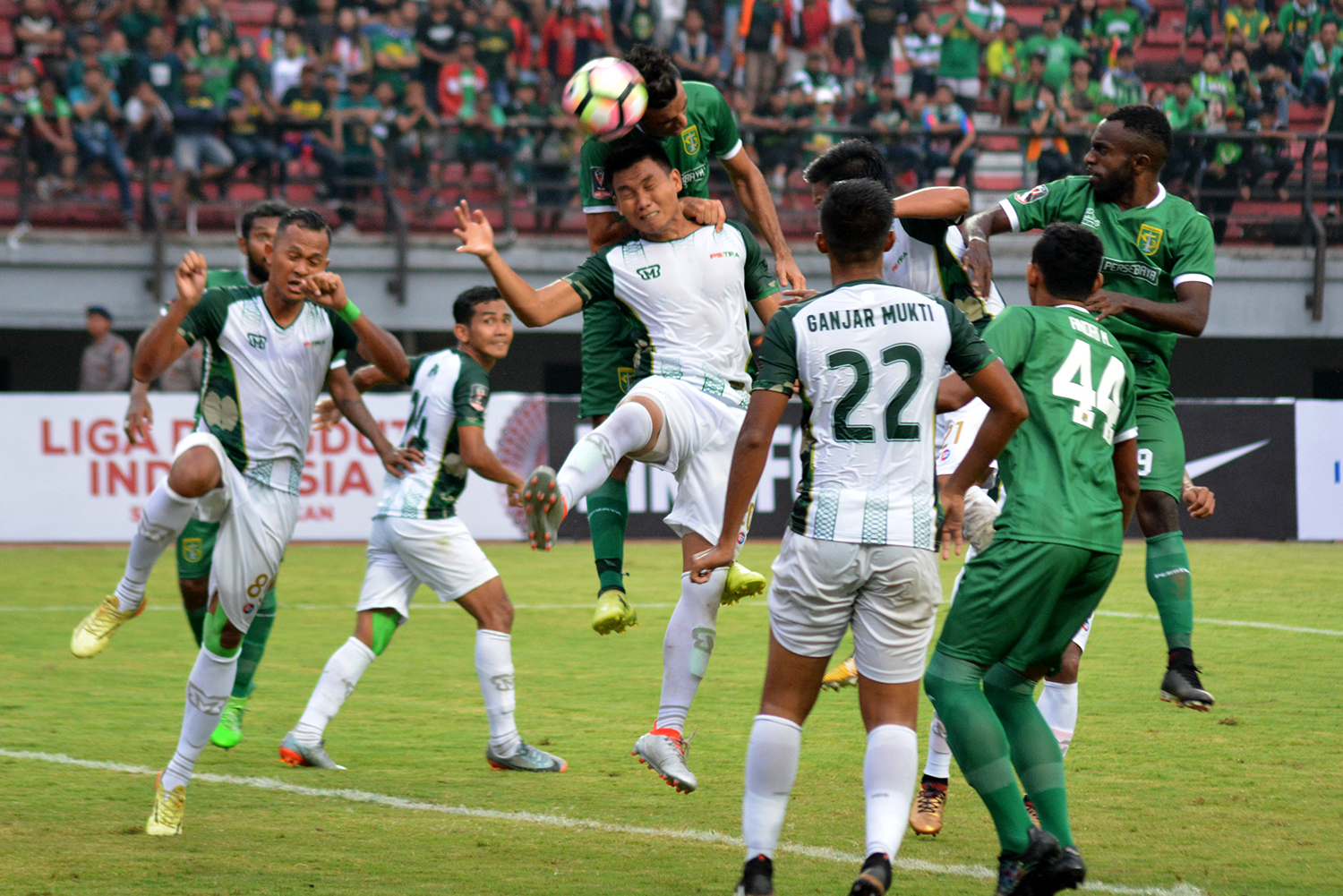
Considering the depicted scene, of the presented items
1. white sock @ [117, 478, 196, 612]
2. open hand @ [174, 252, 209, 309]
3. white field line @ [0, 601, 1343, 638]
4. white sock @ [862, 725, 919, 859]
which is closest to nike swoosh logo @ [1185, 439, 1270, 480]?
white field line @ [0, 601, 1343, 638]

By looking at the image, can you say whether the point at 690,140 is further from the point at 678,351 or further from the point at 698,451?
the point at 698,451

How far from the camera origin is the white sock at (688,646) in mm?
5938

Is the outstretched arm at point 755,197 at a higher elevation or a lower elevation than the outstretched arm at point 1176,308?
higher

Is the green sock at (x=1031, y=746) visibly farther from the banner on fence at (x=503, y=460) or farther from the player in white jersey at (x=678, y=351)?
the banner on fence at (x=503, y=460)

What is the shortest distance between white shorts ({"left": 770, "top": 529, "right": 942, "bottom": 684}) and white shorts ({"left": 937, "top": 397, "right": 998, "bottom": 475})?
6.73ft

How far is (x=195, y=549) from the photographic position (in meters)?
7.62

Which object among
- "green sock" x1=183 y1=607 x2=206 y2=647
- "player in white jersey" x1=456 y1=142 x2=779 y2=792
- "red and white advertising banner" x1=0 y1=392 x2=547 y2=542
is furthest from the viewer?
"red and white advertising banner" x1=0 y1=392 x2=547 y2=542

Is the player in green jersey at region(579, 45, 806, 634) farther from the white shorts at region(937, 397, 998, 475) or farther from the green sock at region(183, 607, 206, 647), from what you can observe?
the green sock at region(183, 607, 206, 647)

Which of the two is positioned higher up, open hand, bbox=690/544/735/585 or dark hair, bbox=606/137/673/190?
dark hair, bbox=606/137/673/190

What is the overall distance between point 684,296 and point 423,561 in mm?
2113

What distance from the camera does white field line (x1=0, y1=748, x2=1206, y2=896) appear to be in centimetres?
498

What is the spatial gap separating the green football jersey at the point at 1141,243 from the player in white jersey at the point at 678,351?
53.7 inches

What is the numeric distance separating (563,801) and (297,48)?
15092mm

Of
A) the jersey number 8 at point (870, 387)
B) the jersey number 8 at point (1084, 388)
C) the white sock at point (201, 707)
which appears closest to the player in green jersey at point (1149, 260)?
the jersey number 8 at point (1084, 388)
